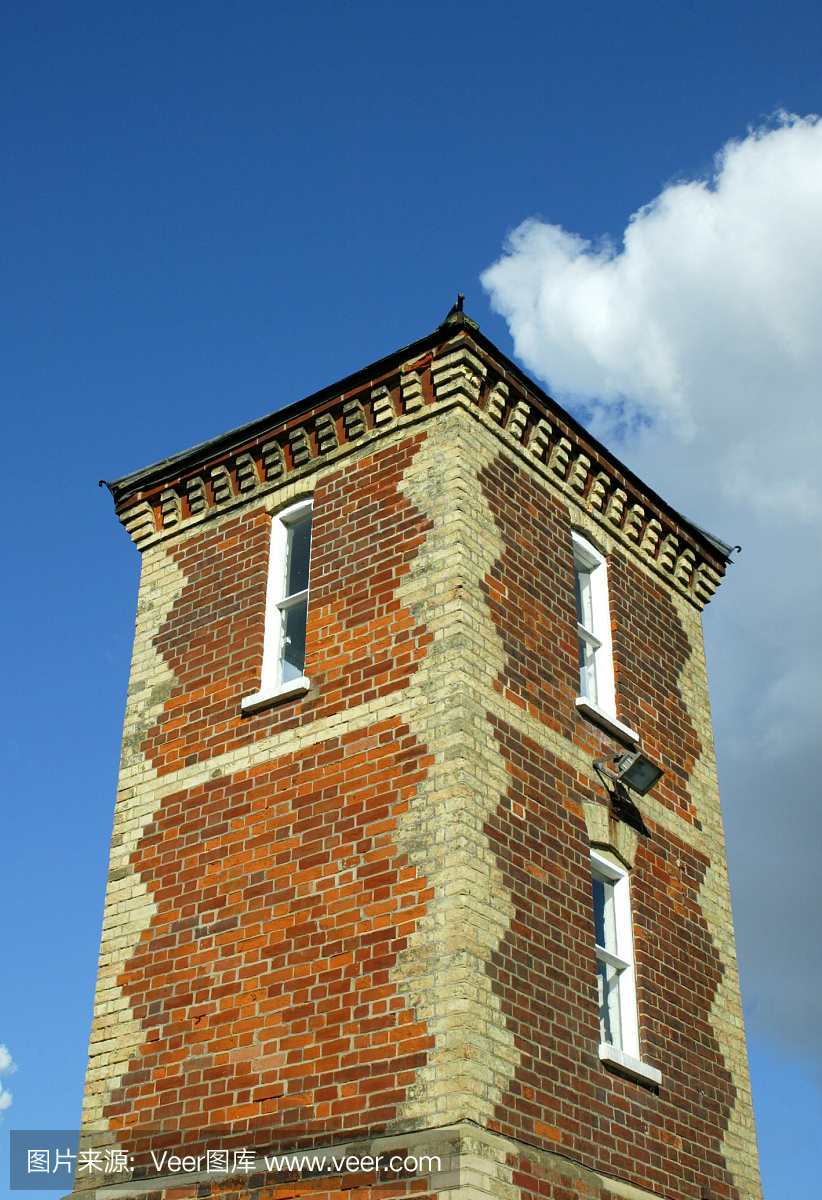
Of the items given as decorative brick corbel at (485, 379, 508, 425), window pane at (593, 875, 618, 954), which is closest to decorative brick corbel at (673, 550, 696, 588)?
decorative brick corbel at (485, 379, 508, 425)

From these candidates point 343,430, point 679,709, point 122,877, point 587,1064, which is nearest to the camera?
point 587,1064

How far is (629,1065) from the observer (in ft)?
39.1

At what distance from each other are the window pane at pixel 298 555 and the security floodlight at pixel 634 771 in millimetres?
3876

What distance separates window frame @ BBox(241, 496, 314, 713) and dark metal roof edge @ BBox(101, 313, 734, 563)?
44.8 inches

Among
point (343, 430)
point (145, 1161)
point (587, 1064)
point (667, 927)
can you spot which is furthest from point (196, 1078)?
point (343, 430)

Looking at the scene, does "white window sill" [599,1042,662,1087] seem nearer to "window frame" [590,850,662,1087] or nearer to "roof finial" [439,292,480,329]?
"window frame" [590,850,662,1087]

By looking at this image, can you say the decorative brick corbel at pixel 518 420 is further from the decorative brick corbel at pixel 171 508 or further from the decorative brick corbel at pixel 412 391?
the decorative brick corbel at pixel 171 508

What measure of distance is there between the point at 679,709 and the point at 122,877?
6.82m

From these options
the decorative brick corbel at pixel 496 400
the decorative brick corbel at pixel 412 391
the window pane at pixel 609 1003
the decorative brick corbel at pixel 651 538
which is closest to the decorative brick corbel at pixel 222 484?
the decorative brick corbel at pixel 412 391

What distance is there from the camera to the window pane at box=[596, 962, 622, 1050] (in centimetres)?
1241

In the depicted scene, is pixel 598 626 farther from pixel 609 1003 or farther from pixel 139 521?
pixel 139 521

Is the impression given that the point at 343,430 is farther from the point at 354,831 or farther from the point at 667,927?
the point at 667,927

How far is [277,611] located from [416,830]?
3775mm

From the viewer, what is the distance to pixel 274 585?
14273 millimetres
